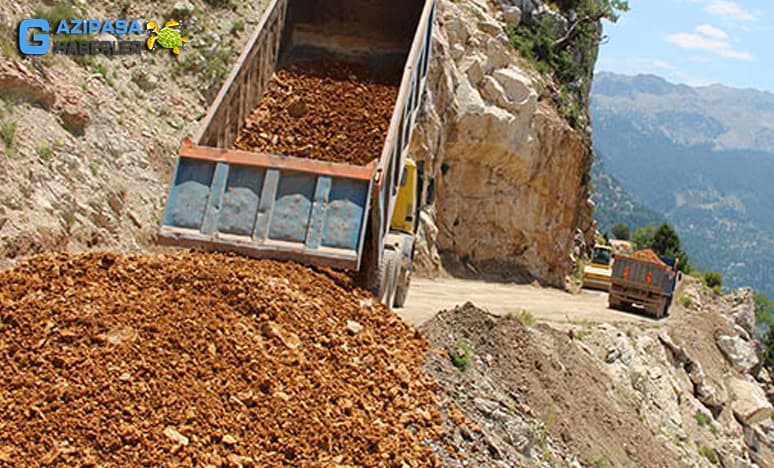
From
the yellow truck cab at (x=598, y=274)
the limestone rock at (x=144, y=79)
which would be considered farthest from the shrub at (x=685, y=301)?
the limestone rock at (x=144, y=79)

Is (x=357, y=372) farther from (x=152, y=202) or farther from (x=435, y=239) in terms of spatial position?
(x=435, y=239)

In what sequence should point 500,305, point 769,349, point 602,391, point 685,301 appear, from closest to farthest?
point 602,391, point 500,305, point 685,301, point 769,349

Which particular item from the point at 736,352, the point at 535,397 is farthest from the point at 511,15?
the point at 535,397

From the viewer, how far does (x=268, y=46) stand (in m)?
11.9

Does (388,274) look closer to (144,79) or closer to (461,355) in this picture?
(461,355)

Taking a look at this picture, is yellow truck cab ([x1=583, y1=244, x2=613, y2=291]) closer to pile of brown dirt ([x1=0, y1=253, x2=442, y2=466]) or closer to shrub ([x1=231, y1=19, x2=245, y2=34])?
shrub ([x1=231, y1=19, x2=245, y2=34])

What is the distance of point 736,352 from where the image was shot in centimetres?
2539

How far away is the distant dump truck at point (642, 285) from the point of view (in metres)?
25.0

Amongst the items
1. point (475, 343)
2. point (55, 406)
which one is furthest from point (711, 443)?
point (55, 406)

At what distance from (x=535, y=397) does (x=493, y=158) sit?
67.7 feet

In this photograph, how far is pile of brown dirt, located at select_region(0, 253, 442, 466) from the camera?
6.37 m

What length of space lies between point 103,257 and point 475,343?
5.25m

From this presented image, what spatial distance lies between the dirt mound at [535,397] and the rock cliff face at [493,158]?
1277 centimetres

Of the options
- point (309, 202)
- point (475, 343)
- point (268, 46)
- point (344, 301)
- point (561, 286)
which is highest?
point (268, 46)
